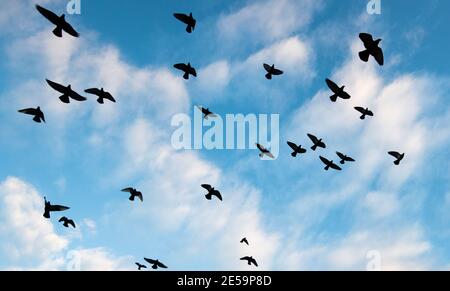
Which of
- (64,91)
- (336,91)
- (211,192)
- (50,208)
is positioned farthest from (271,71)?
(50,208)

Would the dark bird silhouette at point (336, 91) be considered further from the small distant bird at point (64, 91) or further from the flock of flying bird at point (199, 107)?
the small distant bird at point (64, 91)

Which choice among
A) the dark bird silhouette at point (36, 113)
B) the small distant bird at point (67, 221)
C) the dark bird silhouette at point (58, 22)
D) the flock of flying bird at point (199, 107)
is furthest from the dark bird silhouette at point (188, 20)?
the small distant bird at point (67, 221)

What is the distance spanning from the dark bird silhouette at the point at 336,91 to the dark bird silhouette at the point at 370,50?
2942 millimetres

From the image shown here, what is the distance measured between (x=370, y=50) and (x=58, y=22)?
14083mm

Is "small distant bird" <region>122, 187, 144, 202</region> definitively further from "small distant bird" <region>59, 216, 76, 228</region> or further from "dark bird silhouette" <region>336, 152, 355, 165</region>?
"dark bird silhouette" <region>336, 152, 355, 165</region>

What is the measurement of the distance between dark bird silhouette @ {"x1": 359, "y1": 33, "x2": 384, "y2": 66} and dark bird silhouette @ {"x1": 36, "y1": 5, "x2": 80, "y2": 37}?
1279 cm

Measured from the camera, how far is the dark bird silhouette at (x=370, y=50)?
17.5 metres

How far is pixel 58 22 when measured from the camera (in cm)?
1761

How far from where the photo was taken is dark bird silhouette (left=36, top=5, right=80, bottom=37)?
1751 centimetres

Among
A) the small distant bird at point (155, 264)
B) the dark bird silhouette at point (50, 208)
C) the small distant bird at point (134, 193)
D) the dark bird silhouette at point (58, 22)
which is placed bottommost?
the small distant bird at point (155, 264)
